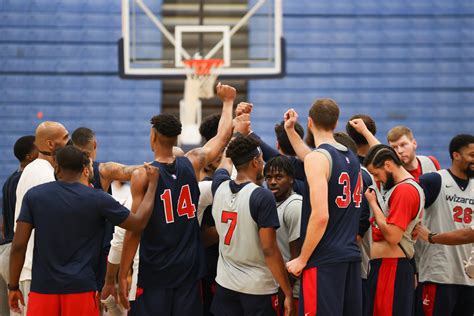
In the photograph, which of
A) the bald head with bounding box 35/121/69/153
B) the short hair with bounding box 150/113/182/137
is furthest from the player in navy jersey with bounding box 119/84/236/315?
the bald head with bounding box 35/121/69/153

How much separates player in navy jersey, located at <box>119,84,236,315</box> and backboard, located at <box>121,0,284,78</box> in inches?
323

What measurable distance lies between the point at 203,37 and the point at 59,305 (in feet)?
31.1

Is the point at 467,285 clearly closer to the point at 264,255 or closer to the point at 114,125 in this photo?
the point at 264,255

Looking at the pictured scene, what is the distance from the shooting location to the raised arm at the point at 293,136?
554 centimetres

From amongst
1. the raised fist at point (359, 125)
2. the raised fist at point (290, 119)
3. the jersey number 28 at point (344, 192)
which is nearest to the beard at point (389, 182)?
the raised fist at point (359, 125)

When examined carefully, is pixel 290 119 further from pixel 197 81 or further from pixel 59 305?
pixel 197 81

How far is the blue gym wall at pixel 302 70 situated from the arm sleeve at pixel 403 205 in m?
10.9

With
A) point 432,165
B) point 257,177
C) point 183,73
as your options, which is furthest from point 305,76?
point 257,177

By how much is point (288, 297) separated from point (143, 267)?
1.06 metres

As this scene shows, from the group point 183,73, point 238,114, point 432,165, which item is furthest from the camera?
point 183,73

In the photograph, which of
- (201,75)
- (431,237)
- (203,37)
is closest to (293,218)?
(431,237)

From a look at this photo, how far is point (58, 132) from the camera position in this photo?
20.2 feet

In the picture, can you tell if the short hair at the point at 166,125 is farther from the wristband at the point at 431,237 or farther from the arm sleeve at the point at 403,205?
the wristband at the point at 431,237

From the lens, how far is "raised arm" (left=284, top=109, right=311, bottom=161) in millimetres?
5543
